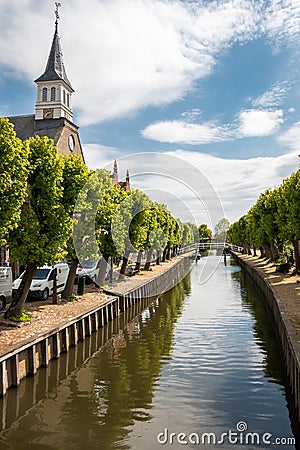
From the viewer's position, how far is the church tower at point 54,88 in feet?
253

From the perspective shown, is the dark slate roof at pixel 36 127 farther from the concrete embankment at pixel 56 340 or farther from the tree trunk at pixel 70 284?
the tree trunk at pixel 70 284

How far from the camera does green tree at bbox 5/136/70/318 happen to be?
18.7 m

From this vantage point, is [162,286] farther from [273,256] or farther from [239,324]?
[239,324]

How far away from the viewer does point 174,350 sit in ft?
63.5

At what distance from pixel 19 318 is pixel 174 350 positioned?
6.66 meters

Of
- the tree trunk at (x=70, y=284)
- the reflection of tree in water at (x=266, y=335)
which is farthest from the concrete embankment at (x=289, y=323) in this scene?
the tree trunk at (x=70, y=284)

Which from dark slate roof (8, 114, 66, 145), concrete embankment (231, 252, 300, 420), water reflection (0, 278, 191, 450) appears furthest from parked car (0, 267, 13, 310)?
dark slate roof (8, 114, 66, 145)

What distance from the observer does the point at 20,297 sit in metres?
19.0

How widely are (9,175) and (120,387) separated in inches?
320

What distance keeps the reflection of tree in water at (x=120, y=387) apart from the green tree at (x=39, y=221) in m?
4.66

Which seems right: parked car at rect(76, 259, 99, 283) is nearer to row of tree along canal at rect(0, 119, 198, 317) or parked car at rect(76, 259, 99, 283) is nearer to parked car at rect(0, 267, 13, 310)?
row of tree along canal at rect(0, 119, 198, 317)

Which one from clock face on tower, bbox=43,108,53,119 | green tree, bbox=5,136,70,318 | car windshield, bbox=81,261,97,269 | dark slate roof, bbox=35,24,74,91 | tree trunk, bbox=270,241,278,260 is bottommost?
car windshield, bbox=81,261,97,269

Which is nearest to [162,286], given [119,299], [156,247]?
[156,247]

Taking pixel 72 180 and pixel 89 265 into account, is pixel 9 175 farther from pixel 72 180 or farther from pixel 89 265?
pixel 89 265
